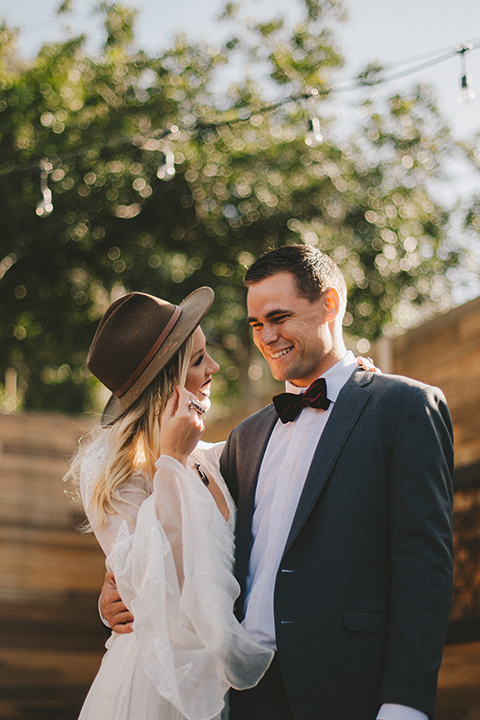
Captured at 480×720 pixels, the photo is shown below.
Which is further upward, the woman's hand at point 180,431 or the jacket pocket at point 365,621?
the woman's hand at point 180,431

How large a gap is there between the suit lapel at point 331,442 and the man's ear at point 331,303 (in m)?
0.28

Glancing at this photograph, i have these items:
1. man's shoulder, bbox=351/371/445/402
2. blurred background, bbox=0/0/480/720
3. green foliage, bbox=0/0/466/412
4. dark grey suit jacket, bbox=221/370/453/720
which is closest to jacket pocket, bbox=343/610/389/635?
dark grey suit jacket, bbox=221/370/453/720

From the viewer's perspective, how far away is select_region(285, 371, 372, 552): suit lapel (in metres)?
1.97

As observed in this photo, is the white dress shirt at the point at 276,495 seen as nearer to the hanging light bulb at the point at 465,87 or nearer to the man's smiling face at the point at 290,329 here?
the man's smiling face at the point at 290,329

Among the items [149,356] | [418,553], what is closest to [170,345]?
[149,356]

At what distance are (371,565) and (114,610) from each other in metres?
0.70

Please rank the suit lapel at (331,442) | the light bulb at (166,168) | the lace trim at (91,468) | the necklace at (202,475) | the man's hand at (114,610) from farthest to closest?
the light bulb at (166,168) < the necklace at (202,475) < the lace trim at (91,468) < the man's hand at (114,610) < the suit lapel at (331,442)

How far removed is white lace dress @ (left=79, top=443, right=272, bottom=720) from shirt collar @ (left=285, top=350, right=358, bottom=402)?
449 mm

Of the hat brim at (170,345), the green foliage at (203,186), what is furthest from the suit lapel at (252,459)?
the green foliage at (203,186)

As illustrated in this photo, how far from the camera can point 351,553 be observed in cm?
192

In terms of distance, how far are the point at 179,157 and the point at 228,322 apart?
2.09 m

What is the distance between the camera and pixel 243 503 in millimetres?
2254

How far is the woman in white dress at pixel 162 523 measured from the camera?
1868 millimetres

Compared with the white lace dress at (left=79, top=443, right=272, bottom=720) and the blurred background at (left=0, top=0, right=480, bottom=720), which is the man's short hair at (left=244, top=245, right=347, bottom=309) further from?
the blurred background at (left=0, top=0, right=480, bottom=720)
